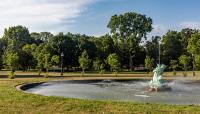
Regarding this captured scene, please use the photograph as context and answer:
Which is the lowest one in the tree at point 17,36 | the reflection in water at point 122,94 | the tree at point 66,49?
the reflection in water at point 122,94

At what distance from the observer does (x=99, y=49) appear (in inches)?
2940

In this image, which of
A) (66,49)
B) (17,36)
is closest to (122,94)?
(66,49)

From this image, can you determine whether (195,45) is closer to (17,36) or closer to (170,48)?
(170,48)

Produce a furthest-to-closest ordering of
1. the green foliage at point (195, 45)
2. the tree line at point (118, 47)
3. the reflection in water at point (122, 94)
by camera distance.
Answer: the tree line at point (118, 47) → the green foliage at point (195, 45) → the reflection in water at point (122, 94)

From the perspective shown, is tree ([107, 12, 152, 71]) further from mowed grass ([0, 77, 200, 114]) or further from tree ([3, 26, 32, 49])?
mowed grass ([0, 77, 200, 114])

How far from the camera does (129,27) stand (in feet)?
266

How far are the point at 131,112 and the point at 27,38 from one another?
82.1 meters

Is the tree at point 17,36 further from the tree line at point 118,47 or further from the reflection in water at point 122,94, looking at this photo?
the reflection in water at point 122,94

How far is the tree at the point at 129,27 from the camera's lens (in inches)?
3140

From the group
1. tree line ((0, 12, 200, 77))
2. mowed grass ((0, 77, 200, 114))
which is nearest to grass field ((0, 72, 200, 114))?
mowed grass ((0, 77, 200, 114))

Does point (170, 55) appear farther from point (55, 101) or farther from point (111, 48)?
point (55, 101)

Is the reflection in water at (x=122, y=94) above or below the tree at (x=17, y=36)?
below

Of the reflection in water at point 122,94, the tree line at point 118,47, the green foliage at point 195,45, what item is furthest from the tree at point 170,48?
the reflection in water at point 122,94

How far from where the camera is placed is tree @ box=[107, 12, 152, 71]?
79.8 metres
